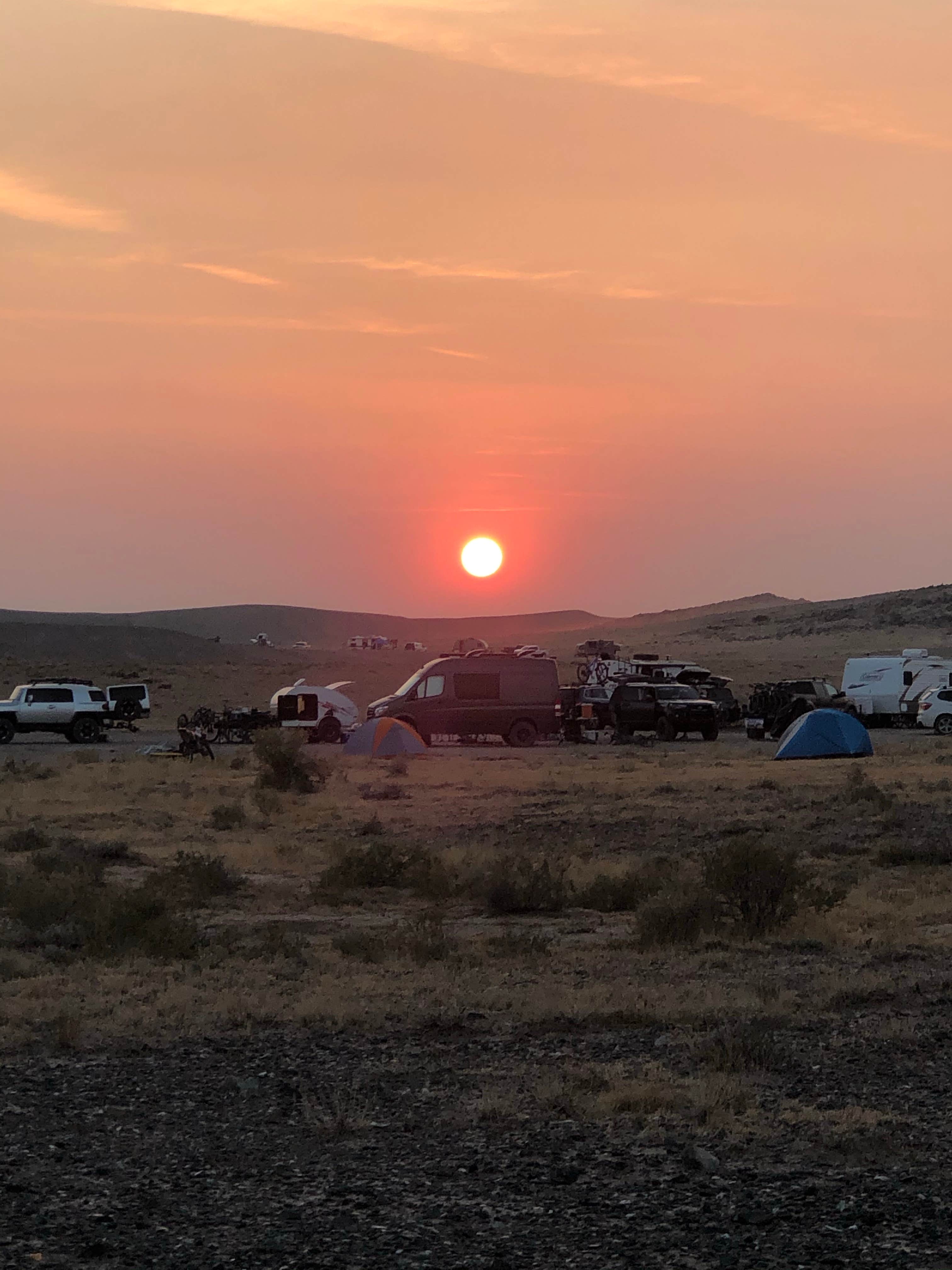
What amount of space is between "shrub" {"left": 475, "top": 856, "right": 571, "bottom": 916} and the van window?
23149mm

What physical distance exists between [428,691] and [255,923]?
25064mm

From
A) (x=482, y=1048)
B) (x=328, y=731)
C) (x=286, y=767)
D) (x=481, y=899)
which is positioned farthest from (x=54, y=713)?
(x=482, y=1048)

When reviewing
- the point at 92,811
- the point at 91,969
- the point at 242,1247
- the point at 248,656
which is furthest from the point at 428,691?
the point at 248,656

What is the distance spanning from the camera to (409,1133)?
23.1 feet

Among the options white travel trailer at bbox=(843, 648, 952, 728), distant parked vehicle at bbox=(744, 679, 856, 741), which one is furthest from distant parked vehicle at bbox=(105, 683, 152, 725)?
white travel trailer at bbox=(843, 648, 952, 728)

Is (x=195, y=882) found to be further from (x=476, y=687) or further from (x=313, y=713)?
(x=313, y=713)

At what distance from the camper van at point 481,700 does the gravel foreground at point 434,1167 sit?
29346 millimetres

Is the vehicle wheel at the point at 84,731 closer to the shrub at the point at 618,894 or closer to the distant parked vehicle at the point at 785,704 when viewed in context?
the distant parked vehicle at the point at 785,704

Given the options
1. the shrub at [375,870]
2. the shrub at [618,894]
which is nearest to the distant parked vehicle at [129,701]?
the shrub at [375,870]

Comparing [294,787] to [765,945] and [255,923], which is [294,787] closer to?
[255,923]

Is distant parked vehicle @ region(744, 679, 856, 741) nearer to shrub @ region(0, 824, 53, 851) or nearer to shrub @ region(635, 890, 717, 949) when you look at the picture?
shrub @ region(0, 824, 53, 851)

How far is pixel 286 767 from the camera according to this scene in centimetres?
2777

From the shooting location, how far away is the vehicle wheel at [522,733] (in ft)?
129

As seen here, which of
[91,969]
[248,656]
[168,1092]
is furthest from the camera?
[248,656]
